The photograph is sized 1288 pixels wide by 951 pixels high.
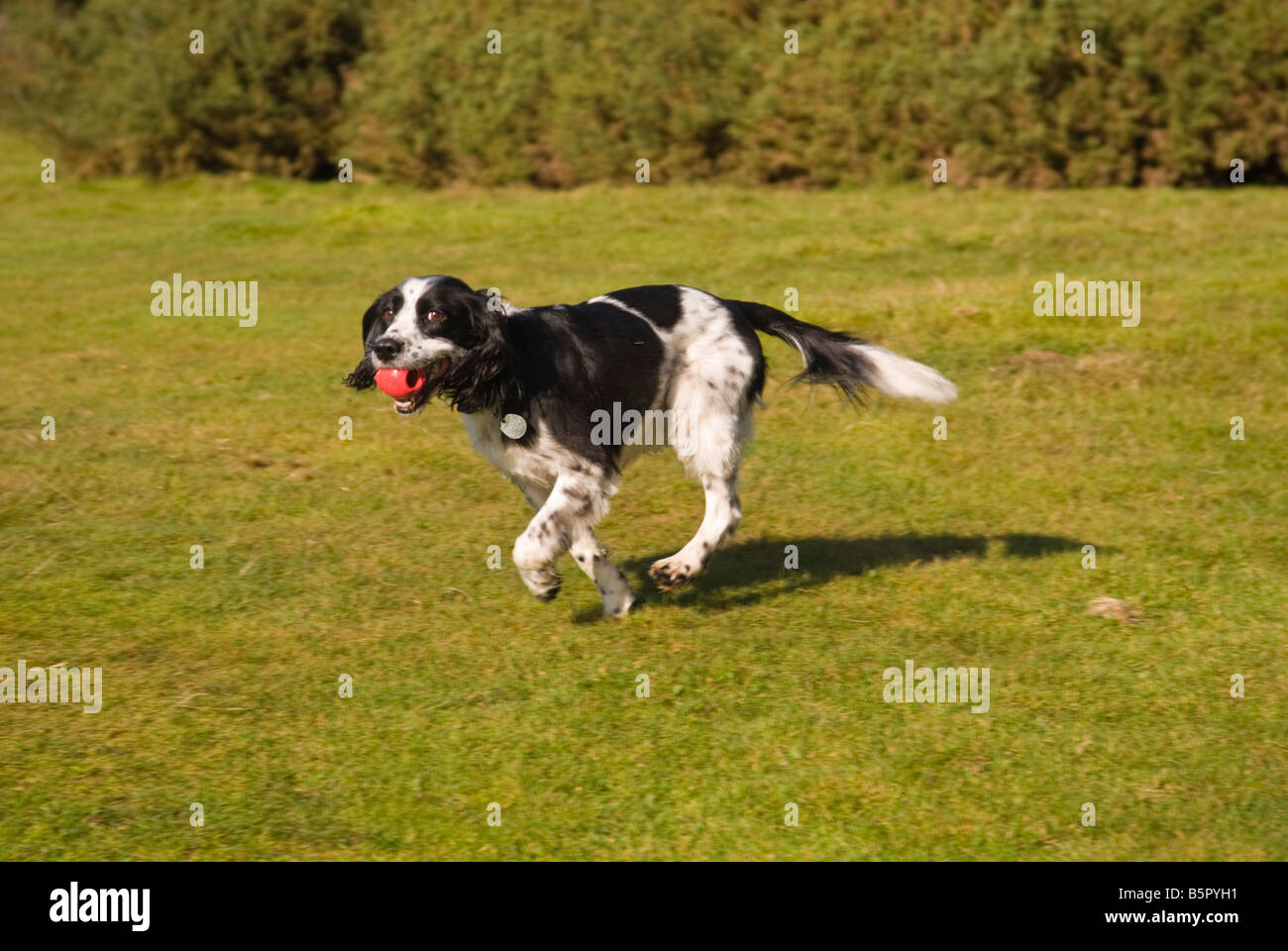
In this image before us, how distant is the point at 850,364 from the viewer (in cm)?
784

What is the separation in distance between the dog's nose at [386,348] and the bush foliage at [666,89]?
45.1 ft

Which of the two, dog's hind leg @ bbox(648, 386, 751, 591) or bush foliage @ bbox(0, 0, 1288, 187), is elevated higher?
bush foliage @ bbox(0, 0, 1288, 187)

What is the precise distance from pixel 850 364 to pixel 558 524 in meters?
1.95

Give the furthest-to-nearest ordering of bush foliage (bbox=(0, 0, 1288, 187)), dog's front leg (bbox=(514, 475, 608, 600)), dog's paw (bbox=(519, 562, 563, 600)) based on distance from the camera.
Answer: bush foliage (bbox=(0, 0, 1288, 187)) < dog's paw (bbox=(519, 562, 563, 600)) < dog's front leg (bbox=(514, 475, 608, 600))

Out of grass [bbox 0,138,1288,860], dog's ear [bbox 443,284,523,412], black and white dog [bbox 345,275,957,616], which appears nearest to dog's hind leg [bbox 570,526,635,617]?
black and white dog [bbox 345,275,957,616]

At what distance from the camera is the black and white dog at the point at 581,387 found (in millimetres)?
6555

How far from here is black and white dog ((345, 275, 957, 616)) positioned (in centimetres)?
655

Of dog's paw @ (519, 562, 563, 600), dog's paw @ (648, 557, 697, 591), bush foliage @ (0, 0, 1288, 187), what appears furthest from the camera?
bush foliage @ (0, 0, 1288, 187)

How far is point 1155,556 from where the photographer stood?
26.2 feet

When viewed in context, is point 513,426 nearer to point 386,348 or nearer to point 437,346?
point 437,346

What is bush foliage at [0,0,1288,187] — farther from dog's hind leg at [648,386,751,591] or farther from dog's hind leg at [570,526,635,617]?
dog's hind leg at [570,526,635,617]

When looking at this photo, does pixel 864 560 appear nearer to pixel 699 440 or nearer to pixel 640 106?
pixel 699 440

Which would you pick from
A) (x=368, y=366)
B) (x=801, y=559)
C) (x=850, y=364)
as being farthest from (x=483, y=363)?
(x=801, y=559)

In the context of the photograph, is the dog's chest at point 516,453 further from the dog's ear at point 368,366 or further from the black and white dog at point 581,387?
the dog's ear at point 368,366
